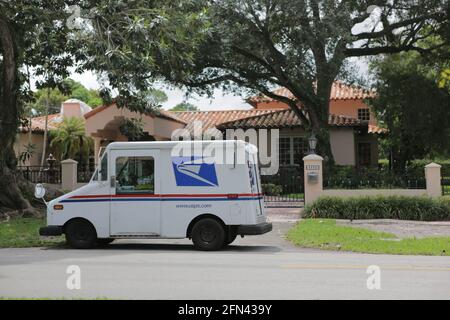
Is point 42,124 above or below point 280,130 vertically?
above

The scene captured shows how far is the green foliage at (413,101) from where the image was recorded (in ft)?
104

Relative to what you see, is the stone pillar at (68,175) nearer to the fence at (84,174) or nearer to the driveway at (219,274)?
the fence at (84,174)

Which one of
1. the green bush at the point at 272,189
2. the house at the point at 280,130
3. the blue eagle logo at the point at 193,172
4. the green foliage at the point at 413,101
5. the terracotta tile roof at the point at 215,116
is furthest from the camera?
the terracotta tile roof at the point at 215,116

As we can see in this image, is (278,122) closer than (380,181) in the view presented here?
No

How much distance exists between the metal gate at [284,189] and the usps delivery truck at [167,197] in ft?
35.2

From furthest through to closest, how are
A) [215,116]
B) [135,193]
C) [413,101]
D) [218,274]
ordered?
[215,116], [413,101], [135,193], [218,274]

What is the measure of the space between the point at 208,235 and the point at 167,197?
1.24m

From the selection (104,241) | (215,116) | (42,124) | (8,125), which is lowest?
(104,241)

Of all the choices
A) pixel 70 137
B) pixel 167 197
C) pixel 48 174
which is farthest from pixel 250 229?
pixel 70 137

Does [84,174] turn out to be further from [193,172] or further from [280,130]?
[193,172]

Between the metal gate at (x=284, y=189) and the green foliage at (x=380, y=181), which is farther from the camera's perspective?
the metal gate at (x=284, y=189)

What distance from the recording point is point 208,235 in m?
13.3

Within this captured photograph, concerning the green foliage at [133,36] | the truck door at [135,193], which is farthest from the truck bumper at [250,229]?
the green foliage at [133,36]
